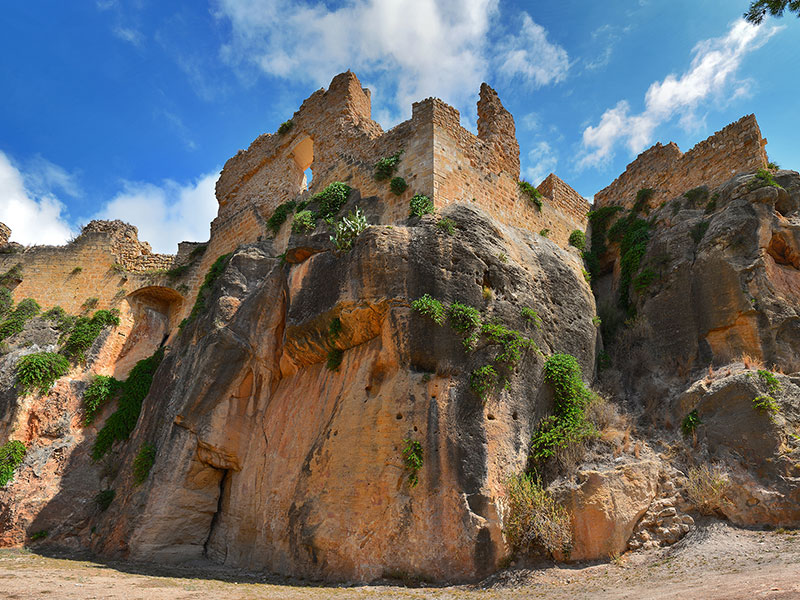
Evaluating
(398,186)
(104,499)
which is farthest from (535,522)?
(104,499)

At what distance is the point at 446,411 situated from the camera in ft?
33.5

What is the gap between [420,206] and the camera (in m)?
12.9

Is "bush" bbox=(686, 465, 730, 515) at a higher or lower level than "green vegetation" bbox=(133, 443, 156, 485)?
lower

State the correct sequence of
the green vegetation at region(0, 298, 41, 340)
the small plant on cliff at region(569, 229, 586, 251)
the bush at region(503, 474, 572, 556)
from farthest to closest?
the green vegetation at region(0, 298, 41, 340), the small plant on cliff at region(569, 229, 586, 251), the bush at region(503, 474, 572, 556)

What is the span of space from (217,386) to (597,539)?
8.90m

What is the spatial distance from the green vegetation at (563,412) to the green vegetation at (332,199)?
21.9 feet

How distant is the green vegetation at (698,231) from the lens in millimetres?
14146

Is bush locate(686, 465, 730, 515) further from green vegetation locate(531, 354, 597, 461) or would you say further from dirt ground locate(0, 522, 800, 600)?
green vegetation locate(531, 354, 597, 461)

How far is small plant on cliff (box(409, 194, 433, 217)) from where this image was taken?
41.7 ft

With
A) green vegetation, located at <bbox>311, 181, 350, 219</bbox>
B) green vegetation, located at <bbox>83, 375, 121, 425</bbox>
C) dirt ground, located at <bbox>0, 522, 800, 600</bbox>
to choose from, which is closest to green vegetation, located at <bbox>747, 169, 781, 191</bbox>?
dirt ground, located at <bbox>0, 522, 800, 600</bbox>

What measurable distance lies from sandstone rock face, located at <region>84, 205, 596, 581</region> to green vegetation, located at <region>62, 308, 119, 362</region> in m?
4.43

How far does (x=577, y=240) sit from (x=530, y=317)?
6118 mm

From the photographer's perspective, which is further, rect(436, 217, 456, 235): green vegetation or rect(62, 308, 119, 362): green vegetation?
rect(62, 308, 119, 362): green vegetation

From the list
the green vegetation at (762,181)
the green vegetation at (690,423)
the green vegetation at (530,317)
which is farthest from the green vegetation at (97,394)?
the green vegetation at (762,181)
